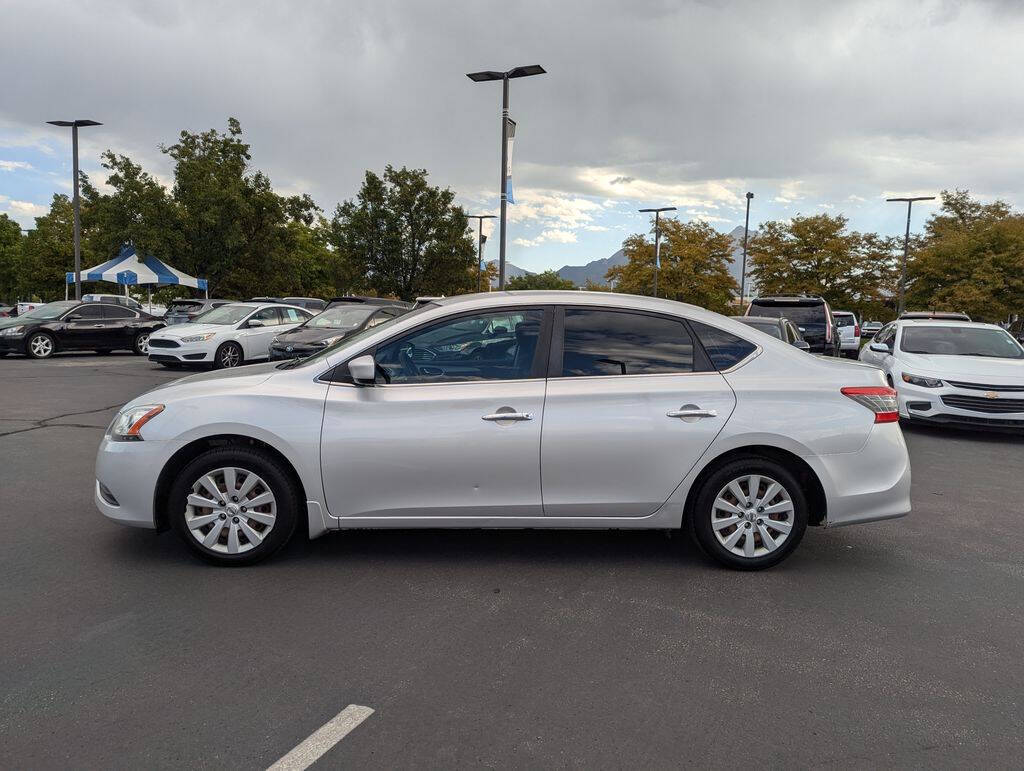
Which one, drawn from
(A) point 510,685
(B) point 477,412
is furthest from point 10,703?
(B) point 477,412

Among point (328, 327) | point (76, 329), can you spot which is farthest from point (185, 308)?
point (328, 327)

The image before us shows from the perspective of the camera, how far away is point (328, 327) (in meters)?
15.1

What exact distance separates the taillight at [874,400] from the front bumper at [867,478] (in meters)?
0.05

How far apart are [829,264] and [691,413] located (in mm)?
43056

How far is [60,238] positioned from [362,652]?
232ft

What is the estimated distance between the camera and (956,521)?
572 cm

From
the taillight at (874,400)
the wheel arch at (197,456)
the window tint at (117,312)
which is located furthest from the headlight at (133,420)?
the window tint at (117,312)

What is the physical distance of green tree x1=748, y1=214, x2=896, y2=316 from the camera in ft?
141

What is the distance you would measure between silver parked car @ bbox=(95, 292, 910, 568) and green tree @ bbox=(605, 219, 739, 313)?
4437 cm

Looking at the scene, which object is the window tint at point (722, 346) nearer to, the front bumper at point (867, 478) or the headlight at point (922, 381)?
the front bumper at point (867, 478)

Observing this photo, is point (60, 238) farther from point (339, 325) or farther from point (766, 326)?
point (766, 326)

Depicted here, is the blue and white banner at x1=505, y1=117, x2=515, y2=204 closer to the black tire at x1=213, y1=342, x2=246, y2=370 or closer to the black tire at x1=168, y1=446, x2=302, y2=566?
the black tire at x1=213, y1=342, x2=246, y2=370

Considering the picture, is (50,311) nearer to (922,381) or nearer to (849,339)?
(922,381)

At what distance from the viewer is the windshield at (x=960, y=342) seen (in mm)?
10562
